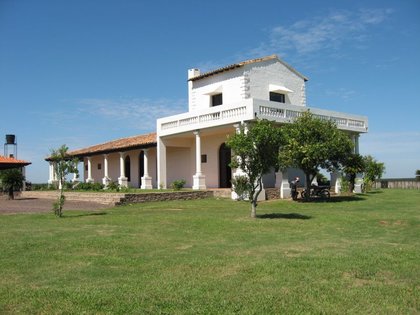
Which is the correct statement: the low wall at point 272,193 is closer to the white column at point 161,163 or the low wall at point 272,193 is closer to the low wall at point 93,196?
the low wall at point 93,196

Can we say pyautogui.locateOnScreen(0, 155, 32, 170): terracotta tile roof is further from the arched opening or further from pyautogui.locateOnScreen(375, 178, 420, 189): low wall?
pyautogui.locateOnScreen(375, 178, 420, 189): low wall

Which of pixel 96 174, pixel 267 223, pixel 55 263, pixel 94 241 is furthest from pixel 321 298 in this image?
pixel 96 174

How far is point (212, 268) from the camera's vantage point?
7.12 metres

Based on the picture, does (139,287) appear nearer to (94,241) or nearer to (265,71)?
(94,241)

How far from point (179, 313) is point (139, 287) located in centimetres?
120

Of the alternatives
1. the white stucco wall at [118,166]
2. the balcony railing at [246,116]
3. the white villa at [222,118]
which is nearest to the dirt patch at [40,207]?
the white villa at [222,118]

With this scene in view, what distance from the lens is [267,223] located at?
12930mm

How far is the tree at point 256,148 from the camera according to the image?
13898 mm

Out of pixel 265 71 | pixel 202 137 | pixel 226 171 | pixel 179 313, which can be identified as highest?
pixel 265 71

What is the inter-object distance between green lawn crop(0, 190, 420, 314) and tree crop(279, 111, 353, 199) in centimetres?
704

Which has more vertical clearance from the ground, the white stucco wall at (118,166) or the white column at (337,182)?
the white stucco wall at (118,166)

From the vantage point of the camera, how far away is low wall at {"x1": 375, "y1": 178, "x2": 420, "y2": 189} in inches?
1391

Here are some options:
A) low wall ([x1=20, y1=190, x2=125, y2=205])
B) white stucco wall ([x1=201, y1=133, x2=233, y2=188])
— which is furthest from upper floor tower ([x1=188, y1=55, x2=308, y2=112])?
low wall ([x1=20, y1=190, x2=125, y2=205])

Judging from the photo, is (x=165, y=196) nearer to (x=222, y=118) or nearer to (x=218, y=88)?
(x=222, y=118)
